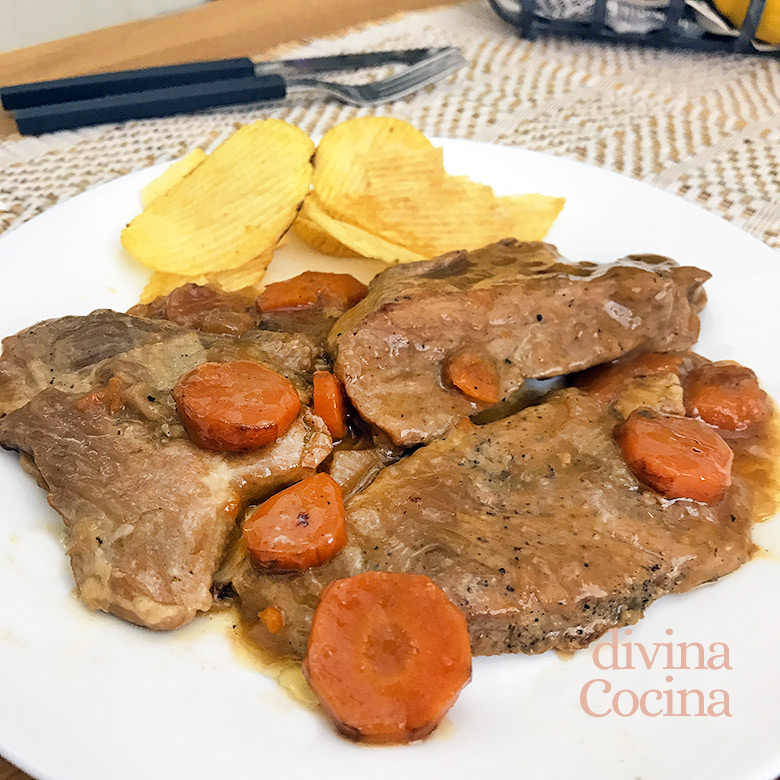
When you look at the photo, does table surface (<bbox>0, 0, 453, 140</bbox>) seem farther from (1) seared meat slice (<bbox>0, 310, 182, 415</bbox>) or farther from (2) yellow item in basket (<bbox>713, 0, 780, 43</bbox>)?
(1) seared meat slice (<bbox>0, 310, 182, 415</bbox>)

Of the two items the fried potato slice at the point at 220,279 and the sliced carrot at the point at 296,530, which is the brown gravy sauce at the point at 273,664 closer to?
the sliced carrot at the point at 296,530

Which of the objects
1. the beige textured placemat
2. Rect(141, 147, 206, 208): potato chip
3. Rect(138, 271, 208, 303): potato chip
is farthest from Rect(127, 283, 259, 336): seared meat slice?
the beige textured placemat

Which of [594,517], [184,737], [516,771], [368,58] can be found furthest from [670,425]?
[368,58]

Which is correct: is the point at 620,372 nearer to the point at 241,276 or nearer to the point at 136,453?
the point at 241,276

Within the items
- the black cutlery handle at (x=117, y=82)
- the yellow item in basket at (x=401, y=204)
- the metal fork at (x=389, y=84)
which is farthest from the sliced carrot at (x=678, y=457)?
the black cutlery handle at (x=117, y=82)

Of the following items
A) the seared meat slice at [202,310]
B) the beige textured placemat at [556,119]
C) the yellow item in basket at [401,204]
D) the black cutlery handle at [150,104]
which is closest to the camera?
the seared meat slice at [202,310]
